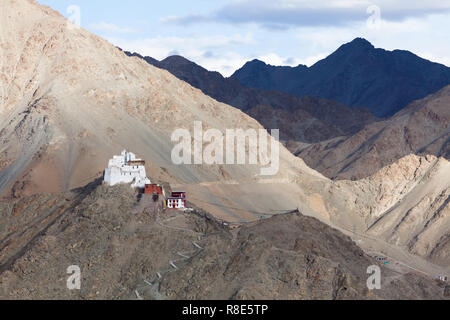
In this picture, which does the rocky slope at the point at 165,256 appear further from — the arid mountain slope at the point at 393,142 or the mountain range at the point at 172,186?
the arid mountain slope at the point at 393,142

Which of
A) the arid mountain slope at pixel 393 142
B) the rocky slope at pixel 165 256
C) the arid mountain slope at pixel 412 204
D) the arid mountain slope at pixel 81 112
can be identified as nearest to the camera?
the rocky slope at pixel 165 256

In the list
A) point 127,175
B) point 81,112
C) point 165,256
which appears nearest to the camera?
point 165,256

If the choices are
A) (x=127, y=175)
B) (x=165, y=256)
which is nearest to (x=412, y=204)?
(x=127, y=175)

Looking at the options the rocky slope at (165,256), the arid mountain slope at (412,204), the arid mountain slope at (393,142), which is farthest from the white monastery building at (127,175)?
the arid mountain slope at (393,142)

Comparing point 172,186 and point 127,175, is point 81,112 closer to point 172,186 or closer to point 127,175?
point 172,186

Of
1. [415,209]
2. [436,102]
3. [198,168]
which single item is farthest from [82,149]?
[436,102]

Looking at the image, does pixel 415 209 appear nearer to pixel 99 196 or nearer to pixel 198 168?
pixel 198 168
